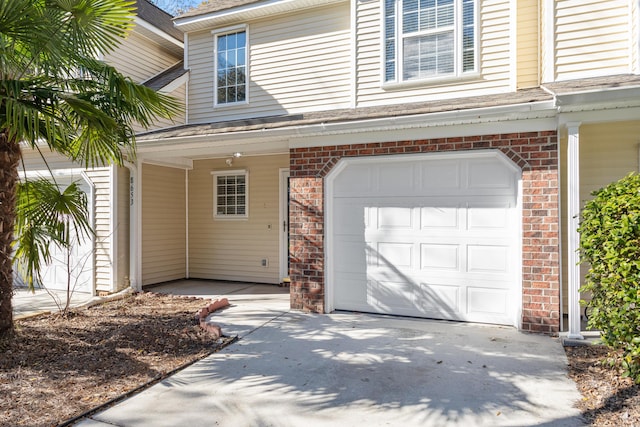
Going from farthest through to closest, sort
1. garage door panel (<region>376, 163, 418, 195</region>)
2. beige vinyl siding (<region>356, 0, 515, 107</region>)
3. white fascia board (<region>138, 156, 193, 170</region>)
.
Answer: white fascia board (<region>138, 156, 193, 170</region>) → beige vinyl siding (<region>356, 0, 515, 107</region>) → garage door panel (<region>376, 163, 418, 195</region>)

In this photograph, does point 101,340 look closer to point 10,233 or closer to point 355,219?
point 10,233

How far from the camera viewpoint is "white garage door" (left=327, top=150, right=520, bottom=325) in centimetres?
568

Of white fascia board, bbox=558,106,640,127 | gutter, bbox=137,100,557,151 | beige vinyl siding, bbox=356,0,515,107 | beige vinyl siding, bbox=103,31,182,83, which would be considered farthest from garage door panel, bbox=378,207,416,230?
beige vinyl siding, bbox=103,31,182,83

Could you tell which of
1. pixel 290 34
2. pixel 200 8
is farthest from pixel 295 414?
pixel 200 8

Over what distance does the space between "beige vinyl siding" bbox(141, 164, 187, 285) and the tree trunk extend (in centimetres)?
375

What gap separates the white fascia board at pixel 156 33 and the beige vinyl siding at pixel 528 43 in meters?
7.40

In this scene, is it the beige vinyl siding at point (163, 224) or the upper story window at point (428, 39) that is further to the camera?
the beige vinyl siding at point (163, 224)

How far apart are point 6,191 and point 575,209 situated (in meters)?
6.76

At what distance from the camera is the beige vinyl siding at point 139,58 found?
8.79 meters

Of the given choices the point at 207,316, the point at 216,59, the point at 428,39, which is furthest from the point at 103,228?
the point at 428,39

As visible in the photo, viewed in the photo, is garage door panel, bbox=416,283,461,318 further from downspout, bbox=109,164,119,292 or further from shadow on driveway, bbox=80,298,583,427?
downspout, bbox=109,164,119,292

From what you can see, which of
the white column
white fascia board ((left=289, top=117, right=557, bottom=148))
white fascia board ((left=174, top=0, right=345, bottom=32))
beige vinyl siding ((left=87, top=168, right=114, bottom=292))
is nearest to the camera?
the white column

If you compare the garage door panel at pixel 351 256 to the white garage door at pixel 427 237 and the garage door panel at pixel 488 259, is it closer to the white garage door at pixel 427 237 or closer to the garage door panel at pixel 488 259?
the white garage door at pixel 427 237

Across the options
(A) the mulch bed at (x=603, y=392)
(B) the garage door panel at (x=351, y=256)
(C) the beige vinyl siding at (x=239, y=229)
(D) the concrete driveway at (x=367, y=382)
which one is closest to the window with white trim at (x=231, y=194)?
(C) the beige vinyl siding at (x=239, y=229)
